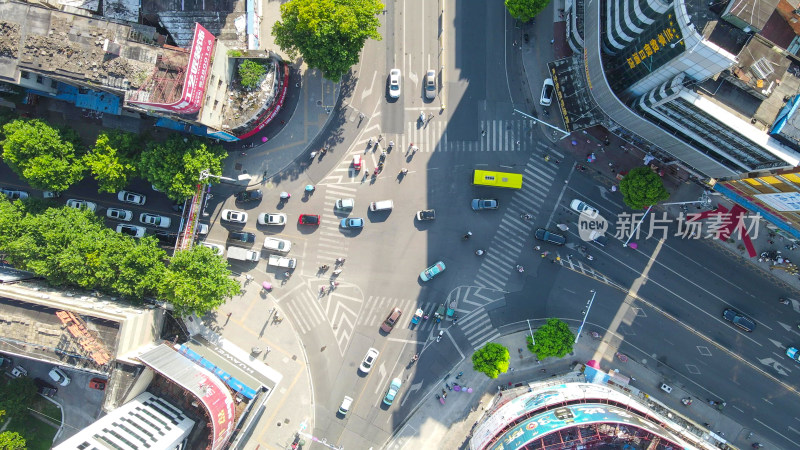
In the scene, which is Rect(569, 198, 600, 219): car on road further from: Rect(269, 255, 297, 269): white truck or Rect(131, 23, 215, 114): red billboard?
Rect(131, 23, 215, 114): red billboard

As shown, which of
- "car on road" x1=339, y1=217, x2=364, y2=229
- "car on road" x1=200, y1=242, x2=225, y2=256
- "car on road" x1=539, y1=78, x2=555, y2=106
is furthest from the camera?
"car on road" x1=339, y1=217, x2=364, y2=229

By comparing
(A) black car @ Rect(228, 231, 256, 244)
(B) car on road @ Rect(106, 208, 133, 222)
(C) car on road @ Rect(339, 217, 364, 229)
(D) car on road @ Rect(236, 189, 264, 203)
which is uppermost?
(C) car on road @ Rect(339, 217, 364, 229)

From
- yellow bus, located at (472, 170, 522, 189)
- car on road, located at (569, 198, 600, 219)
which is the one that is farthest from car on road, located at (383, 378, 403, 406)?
car on road, located at (569, 198, 600, 219)

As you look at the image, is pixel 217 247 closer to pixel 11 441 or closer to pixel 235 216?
pixel 235 216

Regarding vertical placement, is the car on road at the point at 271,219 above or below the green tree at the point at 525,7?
below

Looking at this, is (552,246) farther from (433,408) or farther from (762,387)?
(762,387)

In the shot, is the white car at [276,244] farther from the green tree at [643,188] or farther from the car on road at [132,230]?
the green tree at [643,188]

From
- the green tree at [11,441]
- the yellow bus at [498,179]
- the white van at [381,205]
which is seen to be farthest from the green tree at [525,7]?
the green tree at [11,441]
